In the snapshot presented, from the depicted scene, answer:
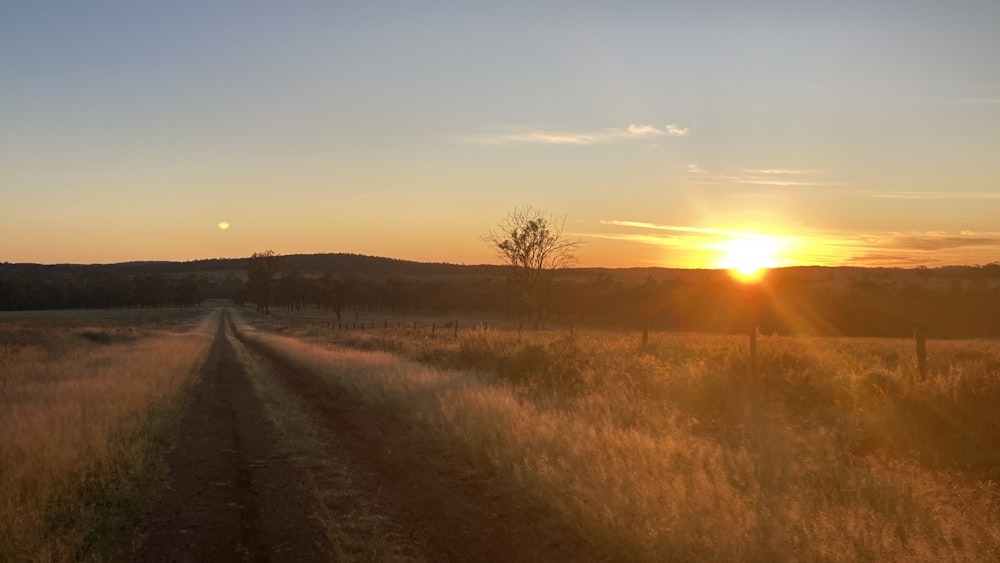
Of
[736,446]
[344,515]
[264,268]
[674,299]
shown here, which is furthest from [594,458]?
[264,268]

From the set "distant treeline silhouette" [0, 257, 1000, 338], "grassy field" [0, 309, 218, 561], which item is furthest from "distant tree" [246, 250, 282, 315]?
"grassy field" [0, 309, 218, 561]

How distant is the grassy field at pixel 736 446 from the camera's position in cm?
679

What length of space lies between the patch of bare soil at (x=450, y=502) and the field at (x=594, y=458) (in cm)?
4

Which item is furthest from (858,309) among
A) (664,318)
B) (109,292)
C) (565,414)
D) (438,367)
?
(109,292)

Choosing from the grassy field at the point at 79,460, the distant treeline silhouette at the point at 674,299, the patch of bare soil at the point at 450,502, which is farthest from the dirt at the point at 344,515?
the distant treeline silhouette at the point at 674,299

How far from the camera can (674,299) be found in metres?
91.1

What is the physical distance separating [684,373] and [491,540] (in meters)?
10.4

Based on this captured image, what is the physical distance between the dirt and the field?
6 cm

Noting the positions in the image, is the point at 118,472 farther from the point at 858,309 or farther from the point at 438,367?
the point at 858,309

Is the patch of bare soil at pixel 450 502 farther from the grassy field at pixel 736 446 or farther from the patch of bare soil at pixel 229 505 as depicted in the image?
the patch of bare soil at pixel 229 505

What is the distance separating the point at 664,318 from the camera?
8369 cm

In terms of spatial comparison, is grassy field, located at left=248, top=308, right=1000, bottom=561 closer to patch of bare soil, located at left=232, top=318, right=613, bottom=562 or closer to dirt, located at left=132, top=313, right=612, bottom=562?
patch of bare soil, located at left=232, top=318, right=613, bottom=562

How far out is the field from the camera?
6.93 m

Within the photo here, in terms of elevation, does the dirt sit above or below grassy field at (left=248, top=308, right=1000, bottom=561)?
below
